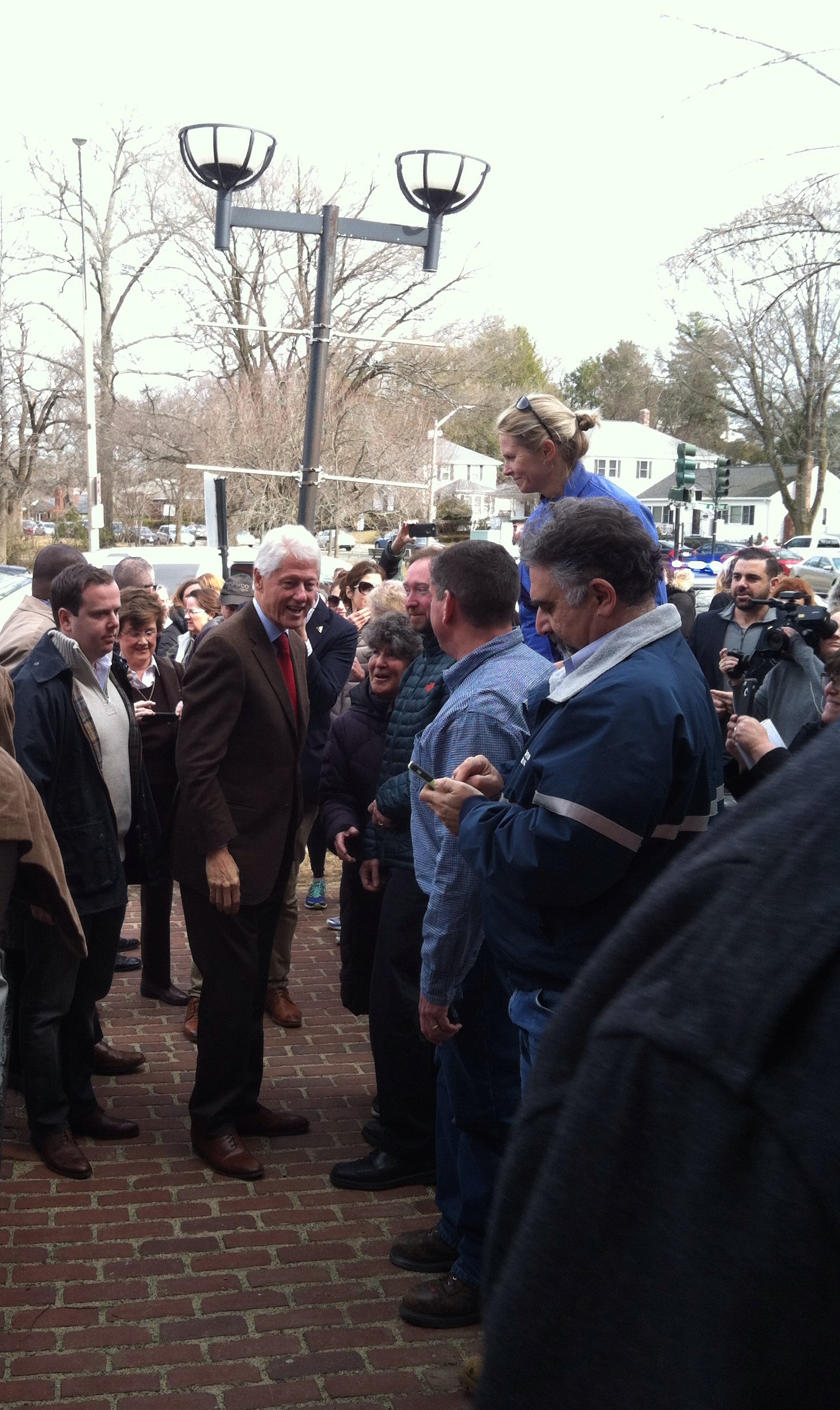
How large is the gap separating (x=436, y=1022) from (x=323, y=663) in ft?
11.6

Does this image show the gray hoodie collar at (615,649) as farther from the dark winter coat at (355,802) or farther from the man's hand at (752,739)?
the dark winter coat at (355,802)

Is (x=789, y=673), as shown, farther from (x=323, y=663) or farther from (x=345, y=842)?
A: (x=323, y=663)

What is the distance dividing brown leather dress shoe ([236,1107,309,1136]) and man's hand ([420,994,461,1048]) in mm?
1597

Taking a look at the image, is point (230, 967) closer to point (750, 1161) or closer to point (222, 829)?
point (222, 829)

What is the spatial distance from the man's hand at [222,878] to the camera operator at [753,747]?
1.83 metres

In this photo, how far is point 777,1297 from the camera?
0.63 meters

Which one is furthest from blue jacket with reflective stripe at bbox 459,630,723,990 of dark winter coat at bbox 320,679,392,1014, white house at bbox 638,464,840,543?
white house at bbox 638,464,840,543

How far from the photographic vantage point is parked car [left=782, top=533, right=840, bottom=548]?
51.0 metres

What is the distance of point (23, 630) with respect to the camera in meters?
5.77

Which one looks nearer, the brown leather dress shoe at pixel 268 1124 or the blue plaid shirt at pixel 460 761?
the blue plaid shirt at pixel 460 761

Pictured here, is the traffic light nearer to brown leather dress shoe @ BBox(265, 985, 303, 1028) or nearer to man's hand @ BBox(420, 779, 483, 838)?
brown leather dress shoe @ BBox(265, 985, 303, 1028)

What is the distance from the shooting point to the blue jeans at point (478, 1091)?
366 centimetres

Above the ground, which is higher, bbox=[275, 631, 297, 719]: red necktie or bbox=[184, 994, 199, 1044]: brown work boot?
bbox=[275, 631, 297, 719]: red necktie

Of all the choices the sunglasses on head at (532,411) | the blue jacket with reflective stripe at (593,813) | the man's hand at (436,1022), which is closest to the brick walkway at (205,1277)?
the man's hand at (436,1022)
